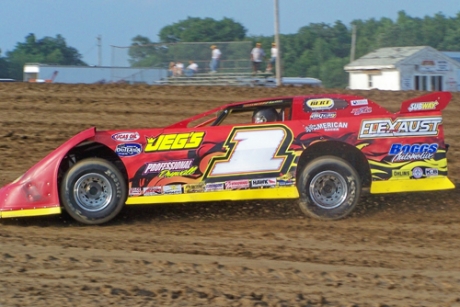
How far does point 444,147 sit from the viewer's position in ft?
27.2

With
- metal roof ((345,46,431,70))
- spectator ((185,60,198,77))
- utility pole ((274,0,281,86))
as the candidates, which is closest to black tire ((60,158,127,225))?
utility pole ((274,0,281,86))

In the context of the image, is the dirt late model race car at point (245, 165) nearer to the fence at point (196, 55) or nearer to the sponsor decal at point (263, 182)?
the sponsor decal at point (263, 182)

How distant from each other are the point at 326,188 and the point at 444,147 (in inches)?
57.1

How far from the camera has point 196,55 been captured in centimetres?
2219

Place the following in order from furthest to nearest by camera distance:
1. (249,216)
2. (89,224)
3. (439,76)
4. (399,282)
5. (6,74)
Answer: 1. (6,74)
2. (439,76)
3. (249,216)
4. (89,224)
5. (399,282)

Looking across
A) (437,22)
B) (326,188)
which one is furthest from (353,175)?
(437,22)

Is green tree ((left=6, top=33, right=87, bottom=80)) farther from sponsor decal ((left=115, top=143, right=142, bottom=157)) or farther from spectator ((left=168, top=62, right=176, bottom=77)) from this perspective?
sponsor decal ((left=115, top=143, right=142, bottom=157))

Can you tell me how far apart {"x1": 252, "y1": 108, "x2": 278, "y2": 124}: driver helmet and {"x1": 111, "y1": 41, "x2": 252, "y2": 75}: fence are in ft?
42.7

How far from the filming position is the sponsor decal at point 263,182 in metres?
8.02

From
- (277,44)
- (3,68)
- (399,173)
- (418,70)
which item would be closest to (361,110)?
(399,173)

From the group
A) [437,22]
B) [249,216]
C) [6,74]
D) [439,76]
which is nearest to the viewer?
[249,216]

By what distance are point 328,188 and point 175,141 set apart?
1821 mm

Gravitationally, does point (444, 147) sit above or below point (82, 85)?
below

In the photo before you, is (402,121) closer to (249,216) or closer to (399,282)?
(249,216)
